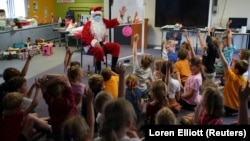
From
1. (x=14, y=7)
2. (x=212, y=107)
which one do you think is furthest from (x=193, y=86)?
(x=14, y=7)

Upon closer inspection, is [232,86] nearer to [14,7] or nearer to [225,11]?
[225,11]

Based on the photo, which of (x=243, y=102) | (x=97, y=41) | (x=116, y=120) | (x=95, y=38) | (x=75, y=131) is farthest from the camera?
(x=95, y=38)

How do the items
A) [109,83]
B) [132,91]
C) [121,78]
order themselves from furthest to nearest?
[109,83] → [132,91] → [121,78]

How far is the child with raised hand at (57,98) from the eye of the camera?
2.23 meters

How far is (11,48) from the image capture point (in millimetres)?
6605

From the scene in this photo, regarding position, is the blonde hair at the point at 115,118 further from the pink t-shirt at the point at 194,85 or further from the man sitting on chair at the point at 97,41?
the man sitting on chair at the point at 97,41

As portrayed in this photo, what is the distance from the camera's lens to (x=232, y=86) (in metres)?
3.08

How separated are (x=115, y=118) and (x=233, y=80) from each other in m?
2.09

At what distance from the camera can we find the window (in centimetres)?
769

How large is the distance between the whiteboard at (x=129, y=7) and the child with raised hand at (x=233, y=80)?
287cm

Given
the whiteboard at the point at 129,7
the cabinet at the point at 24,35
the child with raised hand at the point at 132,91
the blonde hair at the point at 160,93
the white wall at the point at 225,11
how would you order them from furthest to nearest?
the white wall at the point at 225,11 < the cabinet at the point at 24,35 < the whiteboard at the point at 129,7 < the child with raised hand at the point at 132,91 < the blonde hair at the point at 160,93

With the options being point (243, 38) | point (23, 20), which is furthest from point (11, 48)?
point (243, 38)

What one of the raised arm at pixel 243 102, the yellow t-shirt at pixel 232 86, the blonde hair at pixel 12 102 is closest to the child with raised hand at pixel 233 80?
the yellow t-shirt at pixel 232 86

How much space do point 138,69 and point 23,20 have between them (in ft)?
16.4
